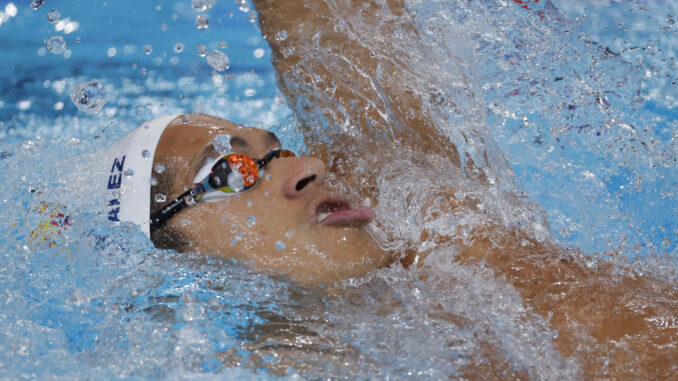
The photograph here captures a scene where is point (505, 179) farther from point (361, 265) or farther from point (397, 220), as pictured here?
point (361, 265)

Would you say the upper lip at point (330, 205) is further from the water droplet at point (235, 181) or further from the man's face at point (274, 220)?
the water droplet at point (235, 181)

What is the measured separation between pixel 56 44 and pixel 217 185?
2.60 m

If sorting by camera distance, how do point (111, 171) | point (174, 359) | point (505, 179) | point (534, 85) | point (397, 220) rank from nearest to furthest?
point (174, 359) → point (111, 171) → point (397, 220) → point (505, 179) → point (534, 85)

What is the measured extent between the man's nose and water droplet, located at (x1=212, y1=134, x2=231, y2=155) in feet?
0.52

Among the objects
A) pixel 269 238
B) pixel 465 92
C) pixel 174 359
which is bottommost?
pixel 174 359

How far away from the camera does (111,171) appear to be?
1.60m

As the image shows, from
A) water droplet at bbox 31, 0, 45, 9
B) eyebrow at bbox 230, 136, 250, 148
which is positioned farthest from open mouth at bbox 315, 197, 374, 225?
water droplet at bbox 31, 0, 45, 9

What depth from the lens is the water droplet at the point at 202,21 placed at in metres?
3.19

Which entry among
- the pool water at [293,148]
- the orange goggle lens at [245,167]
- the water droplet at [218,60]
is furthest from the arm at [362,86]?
the water droplet at [218,60]

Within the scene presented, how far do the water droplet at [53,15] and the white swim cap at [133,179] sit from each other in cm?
233

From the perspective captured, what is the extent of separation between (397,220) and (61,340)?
951 millimetres

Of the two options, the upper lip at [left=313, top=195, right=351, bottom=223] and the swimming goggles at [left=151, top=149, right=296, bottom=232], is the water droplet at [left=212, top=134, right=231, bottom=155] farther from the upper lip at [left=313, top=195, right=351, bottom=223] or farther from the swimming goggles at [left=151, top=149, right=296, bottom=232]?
the upper lip at [left=313, top=195, right=351, bottom=223]

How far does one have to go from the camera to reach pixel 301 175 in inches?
60.5

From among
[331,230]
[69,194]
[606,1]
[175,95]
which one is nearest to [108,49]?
[175,95]
